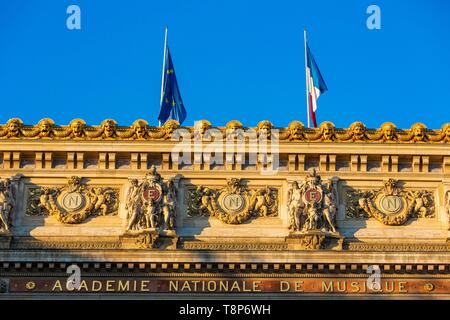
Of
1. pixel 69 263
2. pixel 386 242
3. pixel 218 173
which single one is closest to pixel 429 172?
pixel 386 242

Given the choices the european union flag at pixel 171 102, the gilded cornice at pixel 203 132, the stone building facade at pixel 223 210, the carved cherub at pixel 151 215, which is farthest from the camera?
the european union flag at pixel 171 102

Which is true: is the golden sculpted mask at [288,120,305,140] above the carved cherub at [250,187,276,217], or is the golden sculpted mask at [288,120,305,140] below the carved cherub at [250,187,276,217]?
above

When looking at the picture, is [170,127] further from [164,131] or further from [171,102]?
[171,102]

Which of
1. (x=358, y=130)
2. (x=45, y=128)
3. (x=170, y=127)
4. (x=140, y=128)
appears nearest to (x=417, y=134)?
(x=358, y=130)

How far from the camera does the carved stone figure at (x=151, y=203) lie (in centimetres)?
3456

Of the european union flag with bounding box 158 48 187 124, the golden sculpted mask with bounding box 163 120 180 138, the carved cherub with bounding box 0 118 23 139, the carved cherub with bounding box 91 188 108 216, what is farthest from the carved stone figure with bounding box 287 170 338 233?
the carved cherub with bounding box 0 118 23 139

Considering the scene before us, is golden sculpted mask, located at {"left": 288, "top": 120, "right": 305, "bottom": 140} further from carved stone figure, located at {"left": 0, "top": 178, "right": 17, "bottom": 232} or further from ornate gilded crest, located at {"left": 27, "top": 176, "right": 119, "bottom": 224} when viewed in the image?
carved stone figure, located at {"left": 0, "top": 178, "right": 17, "bottom": 232}

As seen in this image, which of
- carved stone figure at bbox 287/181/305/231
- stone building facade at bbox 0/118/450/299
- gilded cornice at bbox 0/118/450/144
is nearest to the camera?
stone building facade at bbox 0/118/450/299

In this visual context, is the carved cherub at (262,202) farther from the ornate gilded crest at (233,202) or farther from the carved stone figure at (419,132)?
the carved stone figure at (419,132)

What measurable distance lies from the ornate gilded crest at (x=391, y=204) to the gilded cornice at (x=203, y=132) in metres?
1.42

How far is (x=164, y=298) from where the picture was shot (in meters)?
33.6

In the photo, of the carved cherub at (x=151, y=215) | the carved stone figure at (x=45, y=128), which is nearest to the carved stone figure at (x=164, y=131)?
the carved cherub at (x=151, y=215)

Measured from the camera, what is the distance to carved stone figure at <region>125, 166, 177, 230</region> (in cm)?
3456

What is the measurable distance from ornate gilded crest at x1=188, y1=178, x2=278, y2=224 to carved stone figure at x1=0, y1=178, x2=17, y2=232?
4.88 metres
